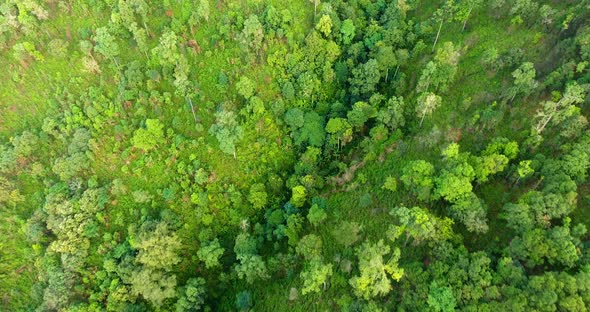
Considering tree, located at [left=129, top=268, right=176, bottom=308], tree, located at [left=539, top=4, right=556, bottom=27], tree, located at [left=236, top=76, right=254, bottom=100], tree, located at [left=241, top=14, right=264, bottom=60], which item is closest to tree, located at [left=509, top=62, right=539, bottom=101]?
tree, located at [left=539, top=4, right=556, bottom=27]

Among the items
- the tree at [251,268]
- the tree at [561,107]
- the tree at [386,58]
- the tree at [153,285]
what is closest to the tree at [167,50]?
the tree at [153,285]

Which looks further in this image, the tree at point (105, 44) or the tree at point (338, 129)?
the tree at point (105, 44)

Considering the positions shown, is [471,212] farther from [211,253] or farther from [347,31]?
[347,31]

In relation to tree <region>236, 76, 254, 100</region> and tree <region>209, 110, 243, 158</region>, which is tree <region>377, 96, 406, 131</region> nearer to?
tree <region>236, 76, 254, 100</region>

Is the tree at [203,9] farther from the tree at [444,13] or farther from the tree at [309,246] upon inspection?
the tree at [309,246]

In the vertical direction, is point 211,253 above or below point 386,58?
below

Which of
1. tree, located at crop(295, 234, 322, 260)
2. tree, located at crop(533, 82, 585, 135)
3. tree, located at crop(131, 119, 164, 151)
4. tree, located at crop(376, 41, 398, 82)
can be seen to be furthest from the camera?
tree, located at crop(376, 41, 398, 82)

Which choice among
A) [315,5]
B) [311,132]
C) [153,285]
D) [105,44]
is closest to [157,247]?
[153,285]
